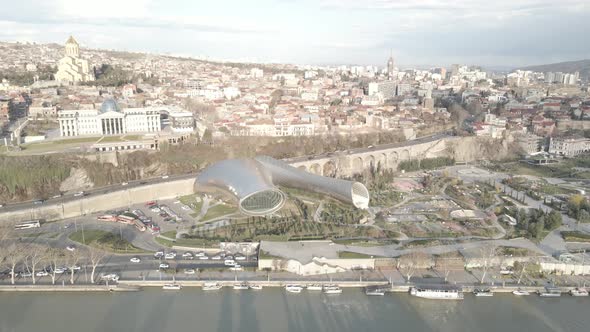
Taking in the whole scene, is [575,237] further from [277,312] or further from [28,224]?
[28,224]

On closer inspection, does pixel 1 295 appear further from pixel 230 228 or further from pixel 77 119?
pixel 77 119

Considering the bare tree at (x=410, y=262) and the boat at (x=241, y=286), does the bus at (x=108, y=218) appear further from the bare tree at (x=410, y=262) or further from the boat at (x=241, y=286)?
the bare tree at (x=410, y=262)

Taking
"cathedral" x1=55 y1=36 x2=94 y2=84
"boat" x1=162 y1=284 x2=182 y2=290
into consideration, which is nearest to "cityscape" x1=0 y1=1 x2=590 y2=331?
"boat" x1=162 y1=284 x2=182 y2=290

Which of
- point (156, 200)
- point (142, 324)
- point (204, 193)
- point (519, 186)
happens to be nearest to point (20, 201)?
point (156, 200)

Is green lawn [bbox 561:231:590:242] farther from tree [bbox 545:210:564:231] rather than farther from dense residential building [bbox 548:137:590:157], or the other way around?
dense residential building [bbox 548:137:590:157]

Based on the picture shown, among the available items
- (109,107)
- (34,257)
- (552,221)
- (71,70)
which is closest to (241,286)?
(34,257)

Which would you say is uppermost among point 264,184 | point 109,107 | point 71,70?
point 71,70
